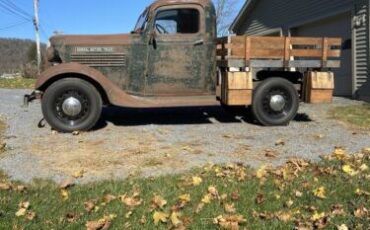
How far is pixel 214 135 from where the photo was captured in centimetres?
899

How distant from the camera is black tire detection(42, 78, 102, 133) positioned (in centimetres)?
934

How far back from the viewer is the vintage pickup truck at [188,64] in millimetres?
9695

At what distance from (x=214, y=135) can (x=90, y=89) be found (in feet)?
7.27

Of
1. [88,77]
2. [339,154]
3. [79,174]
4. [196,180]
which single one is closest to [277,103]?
[339,154]

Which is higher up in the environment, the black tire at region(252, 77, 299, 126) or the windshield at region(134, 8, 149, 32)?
the windshield at region(134, 8, 149, 32)

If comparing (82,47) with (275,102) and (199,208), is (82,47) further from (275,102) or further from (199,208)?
(199,208)

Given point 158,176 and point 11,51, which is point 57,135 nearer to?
point 158,176

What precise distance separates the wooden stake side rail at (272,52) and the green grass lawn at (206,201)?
351cm

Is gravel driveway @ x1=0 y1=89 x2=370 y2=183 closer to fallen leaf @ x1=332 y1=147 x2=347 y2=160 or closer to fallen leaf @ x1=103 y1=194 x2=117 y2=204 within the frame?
fallen leaf @ x1=332 y1=147 x2=347 y2=160

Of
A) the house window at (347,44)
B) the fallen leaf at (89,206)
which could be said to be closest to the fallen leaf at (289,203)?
the fallen leaf at (89,206)

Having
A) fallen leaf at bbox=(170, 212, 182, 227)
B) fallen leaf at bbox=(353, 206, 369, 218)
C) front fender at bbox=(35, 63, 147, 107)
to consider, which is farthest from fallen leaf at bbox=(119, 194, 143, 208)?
front fender at bbox=(35, 63, 147, 107)

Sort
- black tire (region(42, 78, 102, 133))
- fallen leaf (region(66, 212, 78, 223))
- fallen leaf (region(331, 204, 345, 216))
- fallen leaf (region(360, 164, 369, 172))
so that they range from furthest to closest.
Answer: black tire (region(42, 78, 102, 133)) → fallen leaf (region(360, 164, 369, 172)) → fallen leaf (region(331, 204, 345, 216)) → fallen leaf (region(66, 212, 78, 223))

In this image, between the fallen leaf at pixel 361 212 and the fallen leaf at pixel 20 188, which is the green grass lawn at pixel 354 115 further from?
the fallen leaf at pixel 20 188

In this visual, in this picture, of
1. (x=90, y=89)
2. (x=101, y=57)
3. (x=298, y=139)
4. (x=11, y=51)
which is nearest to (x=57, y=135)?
(x=90, y=89)
